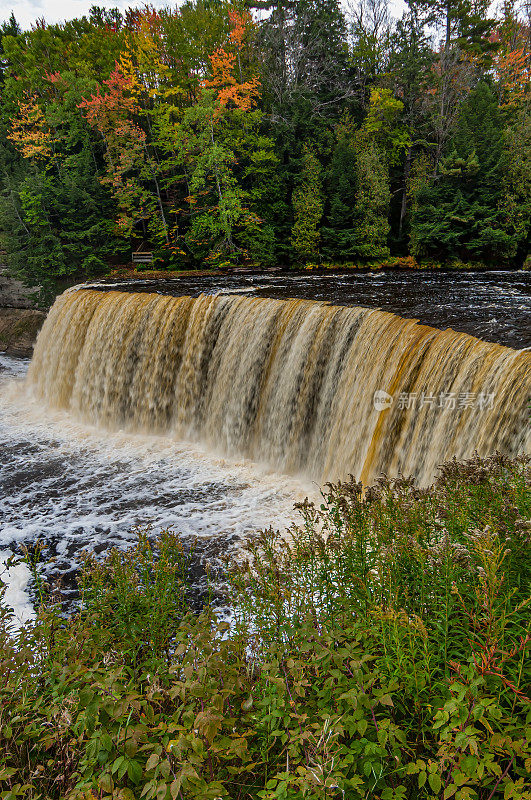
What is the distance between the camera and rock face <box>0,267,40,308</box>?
19594 mm

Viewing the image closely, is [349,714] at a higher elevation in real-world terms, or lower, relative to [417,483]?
higher

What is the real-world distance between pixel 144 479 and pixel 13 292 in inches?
611

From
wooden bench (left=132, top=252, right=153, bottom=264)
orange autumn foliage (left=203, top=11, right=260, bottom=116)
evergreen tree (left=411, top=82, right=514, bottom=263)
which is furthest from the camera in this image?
wooden bench (left=132, top=252, right=153, bottom=264)

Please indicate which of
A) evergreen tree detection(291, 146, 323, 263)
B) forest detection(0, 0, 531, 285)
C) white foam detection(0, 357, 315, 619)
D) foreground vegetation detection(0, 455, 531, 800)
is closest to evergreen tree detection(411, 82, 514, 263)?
forest detection(0, 0, 531, 285)

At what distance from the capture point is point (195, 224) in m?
18.9

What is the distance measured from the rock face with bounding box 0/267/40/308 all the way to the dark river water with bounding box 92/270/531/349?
660 centimetres

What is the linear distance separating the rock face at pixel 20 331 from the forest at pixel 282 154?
1596mm

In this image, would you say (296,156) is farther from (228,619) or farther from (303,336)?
(228,619)

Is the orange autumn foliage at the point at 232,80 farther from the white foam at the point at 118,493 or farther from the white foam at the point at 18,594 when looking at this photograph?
the white foam at the point at 18,594

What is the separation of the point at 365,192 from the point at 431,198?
252cm

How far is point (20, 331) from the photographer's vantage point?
1825cm

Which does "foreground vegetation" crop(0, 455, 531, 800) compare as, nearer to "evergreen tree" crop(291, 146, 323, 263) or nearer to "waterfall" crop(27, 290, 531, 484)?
"waterfall" crop(27, 290, 531, 484)

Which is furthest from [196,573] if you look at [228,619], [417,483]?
[417,483]

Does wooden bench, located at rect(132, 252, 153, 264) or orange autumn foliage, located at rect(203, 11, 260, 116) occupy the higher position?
orange autumn foliage, located at rect(203, 11, 260, 116)
